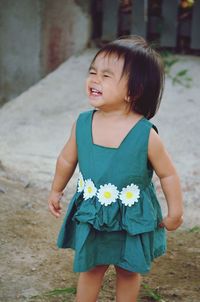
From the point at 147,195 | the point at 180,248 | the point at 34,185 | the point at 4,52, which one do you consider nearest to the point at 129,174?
the point at 147,195

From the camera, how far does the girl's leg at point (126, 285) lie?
245 centimetres

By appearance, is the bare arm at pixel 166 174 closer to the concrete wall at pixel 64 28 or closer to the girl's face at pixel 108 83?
the girl's face at pixel 108 83

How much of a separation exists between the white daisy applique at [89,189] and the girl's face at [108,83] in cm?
27

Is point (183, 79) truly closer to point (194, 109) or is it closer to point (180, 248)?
point (194, 109)

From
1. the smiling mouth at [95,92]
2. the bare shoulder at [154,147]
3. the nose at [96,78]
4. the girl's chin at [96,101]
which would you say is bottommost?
the bare shoulder at [154,147]

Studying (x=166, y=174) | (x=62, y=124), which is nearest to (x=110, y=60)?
(x=166, y=174)

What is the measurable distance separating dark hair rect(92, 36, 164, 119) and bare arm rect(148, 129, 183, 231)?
136mm

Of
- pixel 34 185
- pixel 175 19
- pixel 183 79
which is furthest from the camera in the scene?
pixel 175 19

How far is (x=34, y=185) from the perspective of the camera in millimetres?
4273

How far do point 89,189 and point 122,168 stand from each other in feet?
0.47

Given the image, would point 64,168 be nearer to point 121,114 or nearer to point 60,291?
point 121,114

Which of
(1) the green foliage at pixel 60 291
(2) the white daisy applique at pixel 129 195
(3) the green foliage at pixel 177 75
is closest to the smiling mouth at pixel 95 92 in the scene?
(2) the white daisy applique at pixel 129 195

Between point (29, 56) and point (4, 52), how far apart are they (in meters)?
0.29

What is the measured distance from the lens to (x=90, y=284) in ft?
8.08
